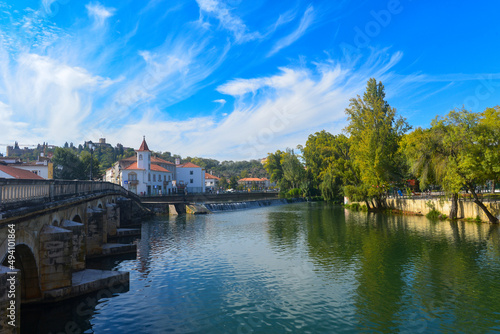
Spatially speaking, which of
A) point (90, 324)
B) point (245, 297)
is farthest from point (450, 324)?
point (90, 324)

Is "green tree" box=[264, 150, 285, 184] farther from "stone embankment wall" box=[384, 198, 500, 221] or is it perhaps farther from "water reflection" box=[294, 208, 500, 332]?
"water reflection" box=[294, 208, 500, 332]

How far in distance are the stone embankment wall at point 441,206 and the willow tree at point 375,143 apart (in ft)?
9.29

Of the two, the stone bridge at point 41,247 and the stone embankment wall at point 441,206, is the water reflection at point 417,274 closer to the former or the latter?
the stone embankment wall at point 441,206

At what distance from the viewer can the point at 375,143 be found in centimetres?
4500

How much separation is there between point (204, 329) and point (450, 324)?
8354 mm

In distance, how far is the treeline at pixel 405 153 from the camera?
30.5 m

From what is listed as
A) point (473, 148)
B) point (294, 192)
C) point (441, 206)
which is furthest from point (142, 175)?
point (473, 148)

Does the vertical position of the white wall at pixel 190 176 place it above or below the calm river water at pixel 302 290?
above

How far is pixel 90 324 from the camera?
11.6 metres

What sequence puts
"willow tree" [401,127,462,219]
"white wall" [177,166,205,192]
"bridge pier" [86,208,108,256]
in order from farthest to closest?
1. "white wall" [177,166,205,192]
2. "willow tree" [401,127,462,219]
3. "bridge pier" [86,208,108,256]

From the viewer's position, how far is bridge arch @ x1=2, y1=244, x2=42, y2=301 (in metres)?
11.8

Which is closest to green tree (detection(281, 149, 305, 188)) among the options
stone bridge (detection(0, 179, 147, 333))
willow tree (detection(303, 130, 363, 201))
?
willow tree (detection(303, 130, 363, 201))

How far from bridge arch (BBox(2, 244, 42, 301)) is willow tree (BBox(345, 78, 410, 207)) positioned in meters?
40.6

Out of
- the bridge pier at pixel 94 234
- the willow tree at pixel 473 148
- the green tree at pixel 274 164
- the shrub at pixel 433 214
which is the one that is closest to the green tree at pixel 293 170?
the green tree at pixel 274 164
